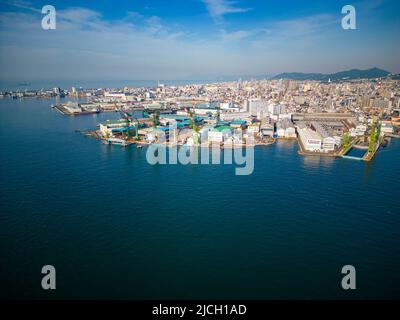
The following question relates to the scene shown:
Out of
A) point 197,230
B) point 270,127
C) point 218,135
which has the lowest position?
point 197,230

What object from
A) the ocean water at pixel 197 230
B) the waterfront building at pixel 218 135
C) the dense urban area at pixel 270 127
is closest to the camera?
the ocean water at pixel 197 230

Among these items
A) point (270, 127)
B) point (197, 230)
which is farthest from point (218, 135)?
point (197, 230)

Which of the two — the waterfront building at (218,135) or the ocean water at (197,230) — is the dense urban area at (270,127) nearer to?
the waterfront building at (218,135)

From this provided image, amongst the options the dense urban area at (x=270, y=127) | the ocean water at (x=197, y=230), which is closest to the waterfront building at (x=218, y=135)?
the dense urban area at (x=270, y=127)

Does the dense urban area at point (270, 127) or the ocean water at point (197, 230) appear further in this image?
the dense urban area at point (270, 127)

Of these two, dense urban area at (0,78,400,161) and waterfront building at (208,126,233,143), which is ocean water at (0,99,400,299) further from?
waterfront building at (208,126,233,143)

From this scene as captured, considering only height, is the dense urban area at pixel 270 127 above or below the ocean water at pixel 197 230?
above

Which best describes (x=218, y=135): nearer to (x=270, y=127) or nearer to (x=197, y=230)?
(x=270, y=127)

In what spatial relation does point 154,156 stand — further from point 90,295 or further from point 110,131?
point 90,295
